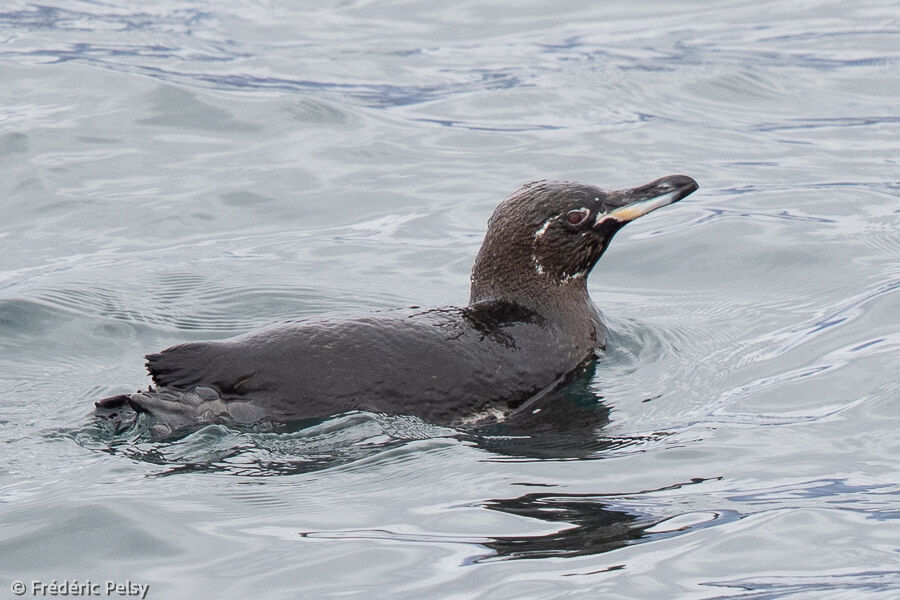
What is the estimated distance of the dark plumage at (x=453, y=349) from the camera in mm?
6805

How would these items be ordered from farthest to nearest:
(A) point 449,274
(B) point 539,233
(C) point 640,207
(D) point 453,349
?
(A) point 449,274
(C) point 640,207
(B) point 539,233
(D) point 453,349

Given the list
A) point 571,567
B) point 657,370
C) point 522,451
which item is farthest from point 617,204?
point 571,567

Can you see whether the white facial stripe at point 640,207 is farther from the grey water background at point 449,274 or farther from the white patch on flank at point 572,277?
the grey water background at point 449,274

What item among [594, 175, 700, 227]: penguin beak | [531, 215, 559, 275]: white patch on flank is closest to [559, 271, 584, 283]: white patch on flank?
[531, 215, 559, 275]: white patch on flank

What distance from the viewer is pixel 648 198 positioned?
8.36m

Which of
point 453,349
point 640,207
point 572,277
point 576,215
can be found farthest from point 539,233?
point 453,349

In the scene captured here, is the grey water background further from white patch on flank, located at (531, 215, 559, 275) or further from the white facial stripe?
the white facial stripe

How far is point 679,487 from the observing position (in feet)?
21.1

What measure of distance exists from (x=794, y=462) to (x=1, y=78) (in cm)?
1049

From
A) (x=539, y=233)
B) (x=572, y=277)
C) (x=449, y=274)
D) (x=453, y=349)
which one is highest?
(x=539, y=233)

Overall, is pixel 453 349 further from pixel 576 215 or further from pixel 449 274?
pixel 449 274

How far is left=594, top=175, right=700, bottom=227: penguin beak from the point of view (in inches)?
328

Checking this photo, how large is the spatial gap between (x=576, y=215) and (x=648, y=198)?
1.46 ft

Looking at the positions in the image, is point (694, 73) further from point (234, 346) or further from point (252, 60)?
point (234, 346)
